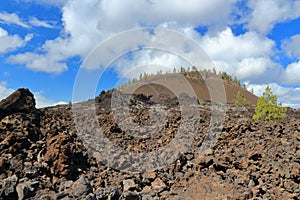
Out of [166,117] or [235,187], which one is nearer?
[235,187]

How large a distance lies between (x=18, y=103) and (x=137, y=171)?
5.26 meters

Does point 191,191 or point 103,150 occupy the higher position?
point 103,150

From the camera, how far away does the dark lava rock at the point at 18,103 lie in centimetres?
1072

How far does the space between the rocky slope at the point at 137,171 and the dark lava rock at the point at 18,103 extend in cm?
3

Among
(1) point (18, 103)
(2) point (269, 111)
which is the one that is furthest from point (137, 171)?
(2) point (269, 111)

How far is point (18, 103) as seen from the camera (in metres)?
11.1

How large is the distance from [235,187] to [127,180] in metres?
2.38

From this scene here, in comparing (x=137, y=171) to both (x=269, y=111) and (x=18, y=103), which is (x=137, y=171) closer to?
(x=18, y=103)

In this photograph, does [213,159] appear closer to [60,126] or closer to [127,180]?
[127,180]

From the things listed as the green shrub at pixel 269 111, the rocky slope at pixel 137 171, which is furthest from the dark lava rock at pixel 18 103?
the green shrub at pixel 269 111

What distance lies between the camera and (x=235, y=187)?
688 cm

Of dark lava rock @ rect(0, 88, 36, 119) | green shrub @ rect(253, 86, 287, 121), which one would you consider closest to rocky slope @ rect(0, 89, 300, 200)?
dark lava rock @ rect(0, 88, 36, 119)

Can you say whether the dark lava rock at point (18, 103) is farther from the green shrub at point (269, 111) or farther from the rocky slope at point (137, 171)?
the green shrub at point (269, 111)

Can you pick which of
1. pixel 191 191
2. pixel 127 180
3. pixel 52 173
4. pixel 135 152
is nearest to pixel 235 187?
pixel 191 191
